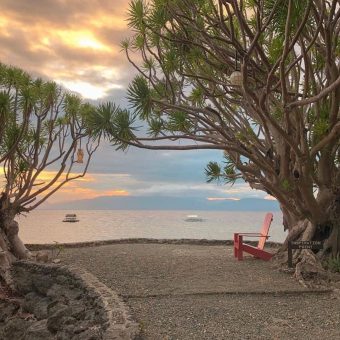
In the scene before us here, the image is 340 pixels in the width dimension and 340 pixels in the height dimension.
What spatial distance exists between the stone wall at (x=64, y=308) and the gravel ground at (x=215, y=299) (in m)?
0.35

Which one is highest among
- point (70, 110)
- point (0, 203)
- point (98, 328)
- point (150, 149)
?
point (70, 110)

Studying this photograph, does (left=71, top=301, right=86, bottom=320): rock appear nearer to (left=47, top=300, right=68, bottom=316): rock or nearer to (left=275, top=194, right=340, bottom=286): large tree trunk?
(left=47, top=300, right=68, bottom=316): rock

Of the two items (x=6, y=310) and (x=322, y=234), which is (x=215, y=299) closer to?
(x=322, y=234)

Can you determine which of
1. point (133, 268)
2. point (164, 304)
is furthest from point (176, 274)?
point (164, 304)

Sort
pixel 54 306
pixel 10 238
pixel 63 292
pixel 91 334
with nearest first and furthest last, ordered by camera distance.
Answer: pixel 91 334 < pixel 54 306 < pixel 63 292 < pixel 10 238

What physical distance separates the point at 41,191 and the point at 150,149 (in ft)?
15.8

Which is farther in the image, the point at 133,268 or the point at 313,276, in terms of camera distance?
the point at 133,268

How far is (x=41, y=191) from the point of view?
1280cm

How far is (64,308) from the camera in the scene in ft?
22.6

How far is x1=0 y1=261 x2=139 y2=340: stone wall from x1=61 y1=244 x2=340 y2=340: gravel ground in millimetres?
348

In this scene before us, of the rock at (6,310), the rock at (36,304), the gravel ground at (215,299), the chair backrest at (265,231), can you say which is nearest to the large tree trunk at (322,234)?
the gravel ground at (215,299)

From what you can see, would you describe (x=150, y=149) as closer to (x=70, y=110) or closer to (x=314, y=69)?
(x=314, y=69)

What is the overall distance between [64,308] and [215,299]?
226 cm

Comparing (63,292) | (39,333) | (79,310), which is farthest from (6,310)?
(79,310)
